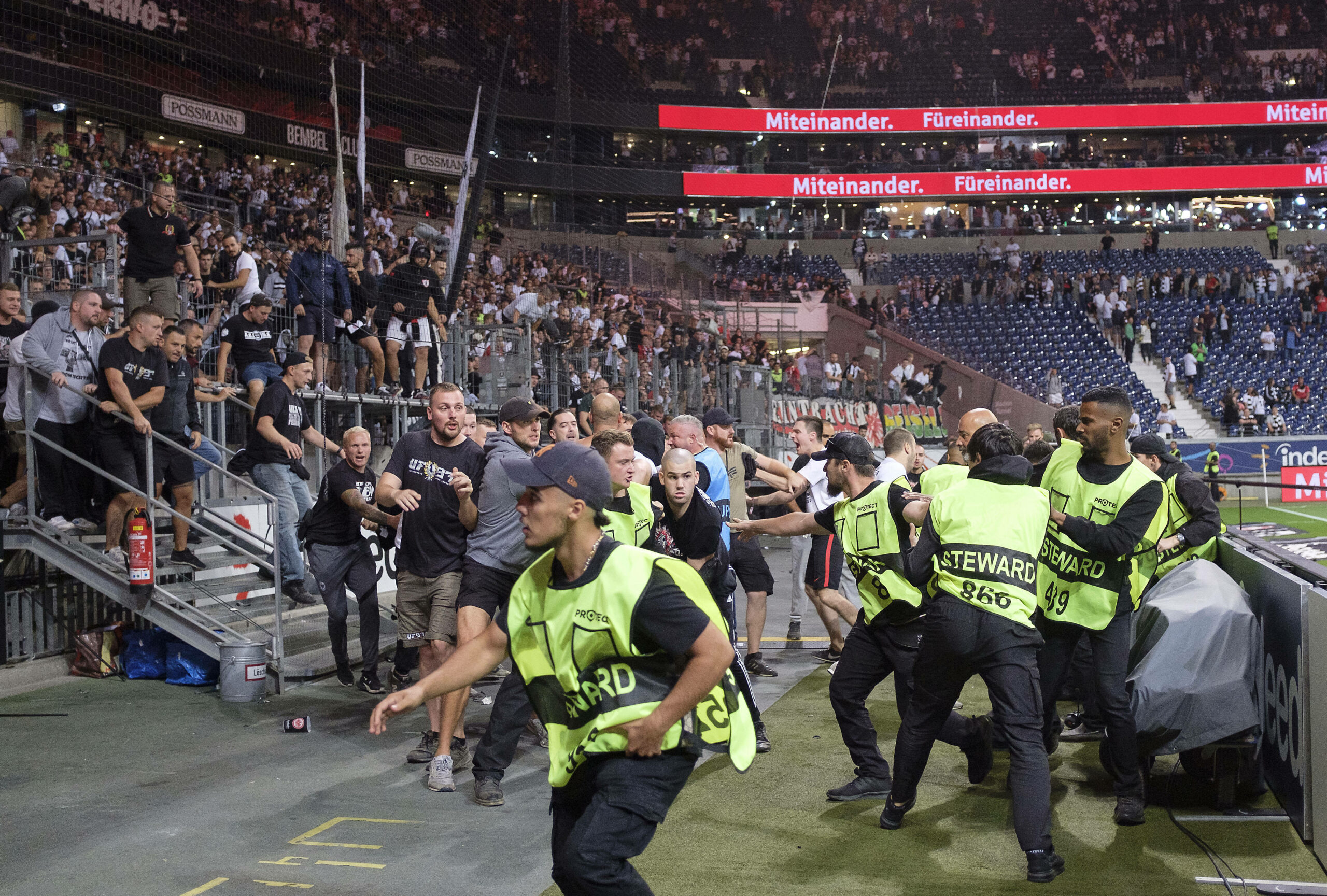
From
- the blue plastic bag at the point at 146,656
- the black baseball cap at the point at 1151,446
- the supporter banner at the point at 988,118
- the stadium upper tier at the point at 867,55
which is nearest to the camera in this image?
the black baseball cap at the point at 1151,446

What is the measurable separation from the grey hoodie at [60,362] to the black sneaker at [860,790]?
620 centimetres

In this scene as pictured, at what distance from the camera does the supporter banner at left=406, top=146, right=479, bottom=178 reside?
32906 millimetres

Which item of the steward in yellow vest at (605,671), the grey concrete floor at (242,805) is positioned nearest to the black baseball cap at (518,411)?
the grey concrete floor at (242,805)

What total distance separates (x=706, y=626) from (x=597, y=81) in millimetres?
42605

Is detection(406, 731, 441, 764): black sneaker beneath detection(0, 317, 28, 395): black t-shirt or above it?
beneath

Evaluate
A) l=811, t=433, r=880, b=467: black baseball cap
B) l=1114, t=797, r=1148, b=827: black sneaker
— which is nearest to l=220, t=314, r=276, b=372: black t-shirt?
l=811, t=433, r=880, b=467: black baseball cap

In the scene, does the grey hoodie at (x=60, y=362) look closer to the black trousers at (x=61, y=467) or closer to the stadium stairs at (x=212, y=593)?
the black trousers at (x=61, y=467)

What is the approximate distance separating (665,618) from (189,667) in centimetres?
679

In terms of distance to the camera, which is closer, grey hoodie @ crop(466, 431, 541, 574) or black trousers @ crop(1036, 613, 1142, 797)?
black trousers @ crop(1036, 613, 1142, 797)

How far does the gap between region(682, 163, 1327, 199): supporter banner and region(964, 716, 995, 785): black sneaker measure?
133ft

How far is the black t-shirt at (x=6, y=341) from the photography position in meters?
8.85

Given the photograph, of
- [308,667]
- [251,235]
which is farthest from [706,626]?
[251,235]

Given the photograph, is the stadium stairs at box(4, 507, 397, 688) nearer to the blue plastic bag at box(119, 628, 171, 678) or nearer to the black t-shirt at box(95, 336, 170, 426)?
the blue plastic bag at box(119, 628, 171, 678)

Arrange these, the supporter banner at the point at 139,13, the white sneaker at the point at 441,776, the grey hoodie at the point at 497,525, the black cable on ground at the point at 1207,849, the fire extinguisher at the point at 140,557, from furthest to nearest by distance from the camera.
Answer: the supporter banner at the point at 139,13 < the fire extinguisher at the point at 140,557 < the grey hoodie at the point at 497,525 < the white sneaker at the point at 441,776 < the black cable on ground at the point at 1207,849
